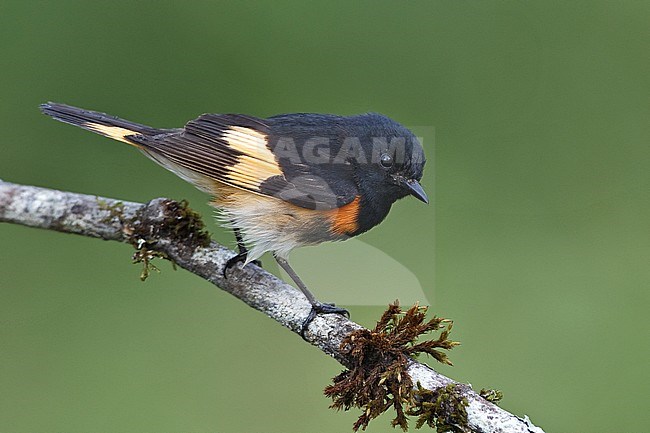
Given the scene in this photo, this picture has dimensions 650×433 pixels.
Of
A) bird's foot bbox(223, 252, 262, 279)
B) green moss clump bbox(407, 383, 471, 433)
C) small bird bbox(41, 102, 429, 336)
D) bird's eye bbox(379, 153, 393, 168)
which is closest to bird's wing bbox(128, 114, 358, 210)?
small bird bbox(41, 102, 429, 336)

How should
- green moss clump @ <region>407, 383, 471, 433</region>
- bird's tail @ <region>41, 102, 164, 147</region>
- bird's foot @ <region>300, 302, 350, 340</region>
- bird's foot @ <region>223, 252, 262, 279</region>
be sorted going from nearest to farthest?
green moss clump @ <region>407, 383, 471, 433</region>, bird's foot @ <region>300, 302, 350, 340</region>, bird's foot @ <region>223, 252, 262, 279</region>, bird's tail @ <region>41, 102, 164, 147</region>

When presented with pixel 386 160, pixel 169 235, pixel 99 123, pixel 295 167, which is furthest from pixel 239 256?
pixel 99 123

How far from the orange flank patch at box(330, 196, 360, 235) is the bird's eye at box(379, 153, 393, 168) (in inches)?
5.6

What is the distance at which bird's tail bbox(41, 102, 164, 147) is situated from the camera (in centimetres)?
314

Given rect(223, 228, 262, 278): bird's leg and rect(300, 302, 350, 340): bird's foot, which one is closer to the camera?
rect(300, 302, 350, 340): bird's foot

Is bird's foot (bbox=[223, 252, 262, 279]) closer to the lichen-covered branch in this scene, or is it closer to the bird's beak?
the lichen-covered branch

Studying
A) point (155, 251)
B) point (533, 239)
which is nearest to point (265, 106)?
point (533, 239)

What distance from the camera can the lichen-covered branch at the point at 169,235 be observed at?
285cm

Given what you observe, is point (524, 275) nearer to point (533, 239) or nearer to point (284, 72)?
point (533, 239)

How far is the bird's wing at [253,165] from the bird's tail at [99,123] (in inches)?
1.5

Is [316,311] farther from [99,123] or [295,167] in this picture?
[99,123]

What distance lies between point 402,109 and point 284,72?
63 centimetres

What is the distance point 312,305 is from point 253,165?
1.76 feet

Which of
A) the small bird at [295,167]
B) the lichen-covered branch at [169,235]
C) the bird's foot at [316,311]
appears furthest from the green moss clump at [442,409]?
the small bird at [295,167]
